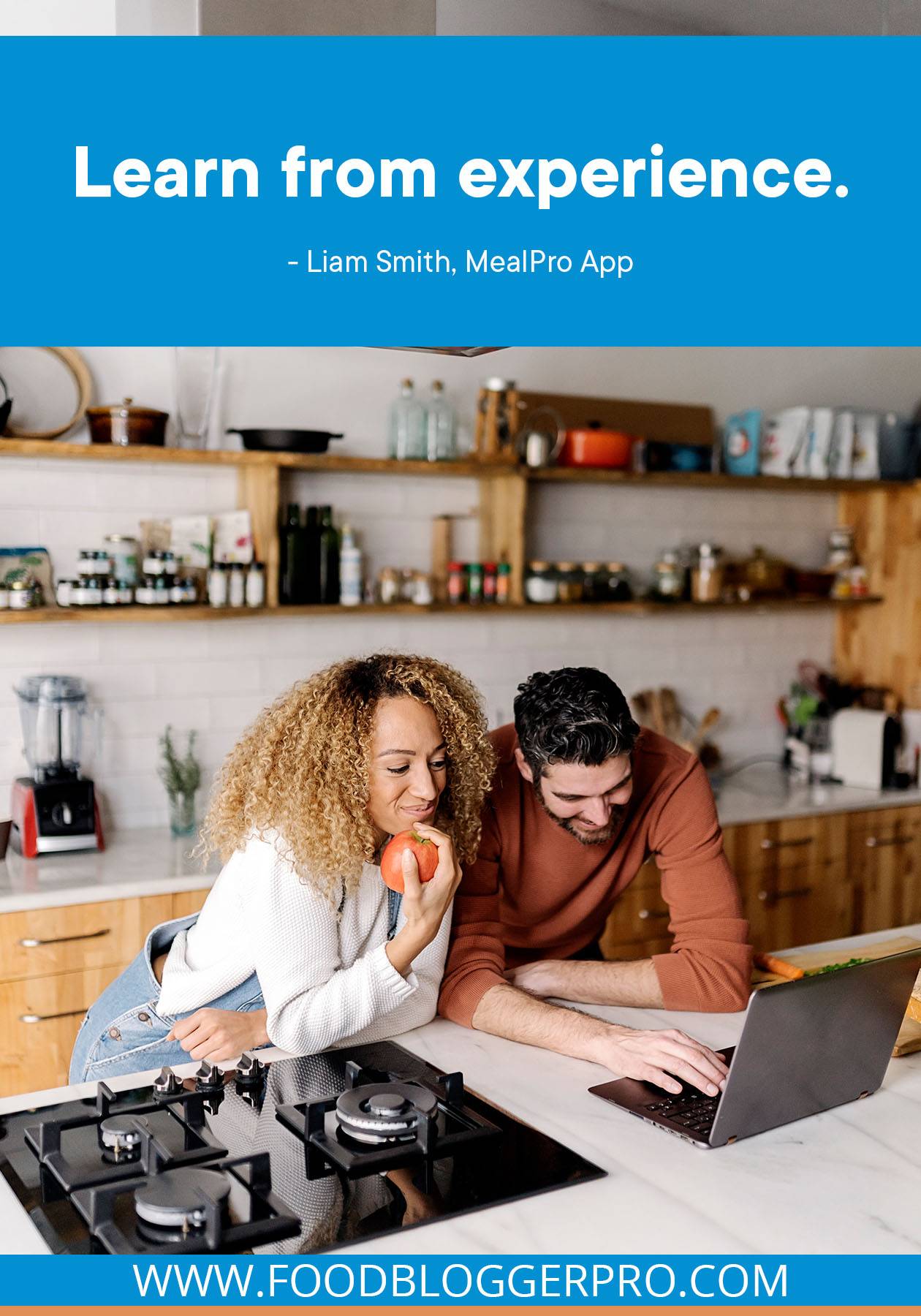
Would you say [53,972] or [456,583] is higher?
[456,583]

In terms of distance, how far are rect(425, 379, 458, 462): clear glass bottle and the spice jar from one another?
1067 mm

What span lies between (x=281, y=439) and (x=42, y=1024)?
168 cm

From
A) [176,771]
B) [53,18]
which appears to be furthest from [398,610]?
[53,18]

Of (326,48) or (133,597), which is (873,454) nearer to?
(133,597)

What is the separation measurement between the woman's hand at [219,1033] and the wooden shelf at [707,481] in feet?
8.16

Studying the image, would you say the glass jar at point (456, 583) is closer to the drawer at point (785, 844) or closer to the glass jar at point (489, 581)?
the glass jar at point (489, 581)

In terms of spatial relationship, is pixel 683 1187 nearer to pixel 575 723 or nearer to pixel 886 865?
pixel 575 723

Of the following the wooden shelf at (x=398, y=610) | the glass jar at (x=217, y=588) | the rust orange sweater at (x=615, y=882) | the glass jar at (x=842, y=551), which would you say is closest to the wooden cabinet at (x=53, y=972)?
the wooden shelf at (x=398, y=610)

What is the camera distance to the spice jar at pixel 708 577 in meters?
4.52

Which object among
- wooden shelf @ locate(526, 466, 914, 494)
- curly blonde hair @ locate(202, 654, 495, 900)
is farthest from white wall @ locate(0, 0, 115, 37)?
curly blonde hair @ locate(202, 654, 495, 900)

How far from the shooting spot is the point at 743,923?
2.24 metres

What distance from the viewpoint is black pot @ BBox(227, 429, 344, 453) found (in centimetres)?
361

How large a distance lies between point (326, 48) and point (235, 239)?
25 centimetres

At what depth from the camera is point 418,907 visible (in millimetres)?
1838
